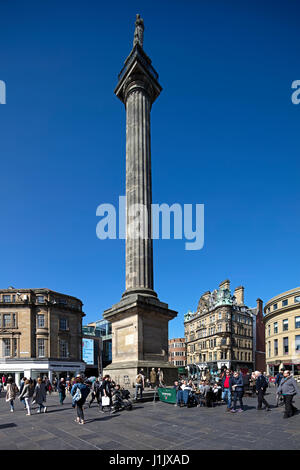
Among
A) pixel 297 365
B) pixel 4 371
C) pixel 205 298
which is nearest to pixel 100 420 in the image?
pixel 4 371

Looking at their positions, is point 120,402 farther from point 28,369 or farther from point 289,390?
point 28,369

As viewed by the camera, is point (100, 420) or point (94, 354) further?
point (94, 354)

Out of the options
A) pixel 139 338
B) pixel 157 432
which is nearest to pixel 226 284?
pixel 139 338

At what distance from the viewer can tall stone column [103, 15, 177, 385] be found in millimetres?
17263

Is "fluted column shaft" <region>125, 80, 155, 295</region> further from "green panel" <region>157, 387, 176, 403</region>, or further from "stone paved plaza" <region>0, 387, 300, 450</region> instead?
"stone paved plaza" <region>0, 387, 300, 450</region>

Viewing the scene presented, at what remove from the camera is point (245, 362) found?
80250 millimetres

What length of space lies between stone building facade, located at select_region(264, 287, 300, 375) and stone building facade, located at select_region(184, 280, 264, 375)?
39.9 ft

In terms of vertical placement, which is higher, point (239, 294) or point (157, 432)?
point (157, 432)

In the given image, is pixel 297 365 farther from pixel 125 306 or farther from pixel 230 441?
pixel 230 441

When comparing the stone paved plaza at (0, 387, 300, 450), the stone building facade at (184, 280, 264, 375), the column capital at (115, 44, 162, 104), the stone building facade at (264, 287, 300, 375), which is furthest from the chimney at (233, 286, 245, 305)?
the stone paved plaza at (0, 387, 300, 450)

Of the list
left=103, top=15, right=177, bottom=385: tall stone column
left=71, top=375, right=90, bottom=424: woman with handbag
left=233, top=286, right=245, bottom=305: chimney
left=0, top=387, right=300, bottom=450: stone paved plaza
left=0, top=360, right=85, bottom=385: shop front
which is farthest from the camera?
left=233, top=286, right=245, bottom=305: chimney

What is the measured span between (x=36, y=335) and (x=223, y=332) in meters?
43.0

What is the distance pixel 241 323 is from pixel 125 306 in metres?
71.3

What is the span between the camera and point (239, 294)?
8906 centimetres
